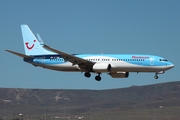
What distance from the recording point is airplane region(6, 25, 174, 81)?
102m

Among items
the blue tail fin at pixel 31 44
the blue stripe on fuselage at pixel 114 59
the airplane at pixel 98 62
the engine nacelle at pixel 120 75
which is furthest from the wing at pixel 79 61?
the blue tail fin at pixel 31 44

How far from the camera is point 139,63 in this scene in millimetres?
101625

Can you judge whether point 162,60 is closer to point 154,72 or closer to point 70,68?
point 154,72

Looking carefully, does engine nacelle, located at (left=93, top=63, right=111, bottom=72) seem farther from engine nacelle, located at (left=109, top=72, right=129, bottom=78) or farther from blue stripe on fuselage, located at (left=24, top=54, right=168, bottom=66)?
engine nacelle, located at (left=109, top=72, right=129, bottom=78)

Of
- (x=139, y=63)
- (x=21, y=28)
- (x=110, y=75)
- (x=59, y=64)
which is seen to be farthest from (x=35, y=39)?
(x=139, y=63)

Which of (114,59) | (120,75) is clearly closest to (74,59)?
(114,59)

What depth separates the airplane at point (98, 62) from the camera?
10162 cm

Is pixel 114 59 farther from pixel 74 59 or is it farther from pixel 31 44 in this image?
pixel 31 44

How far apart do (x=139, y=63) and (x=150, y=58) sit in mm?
2394

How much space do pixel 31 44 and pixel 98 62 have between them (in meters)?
18.4

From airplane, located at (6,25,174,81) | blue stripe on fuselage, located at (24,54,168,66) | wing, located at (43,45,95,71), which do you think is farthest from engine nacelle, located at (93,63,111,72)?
wing, located at (43,45,95,71)

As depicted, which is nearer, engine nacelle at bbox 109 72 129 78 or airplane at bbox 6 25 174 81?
airplane at bbox 6 25 174 81

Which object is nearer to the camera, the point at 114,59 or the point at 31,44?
the point at 114,59

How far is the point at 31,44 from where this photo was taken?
11512 cm
